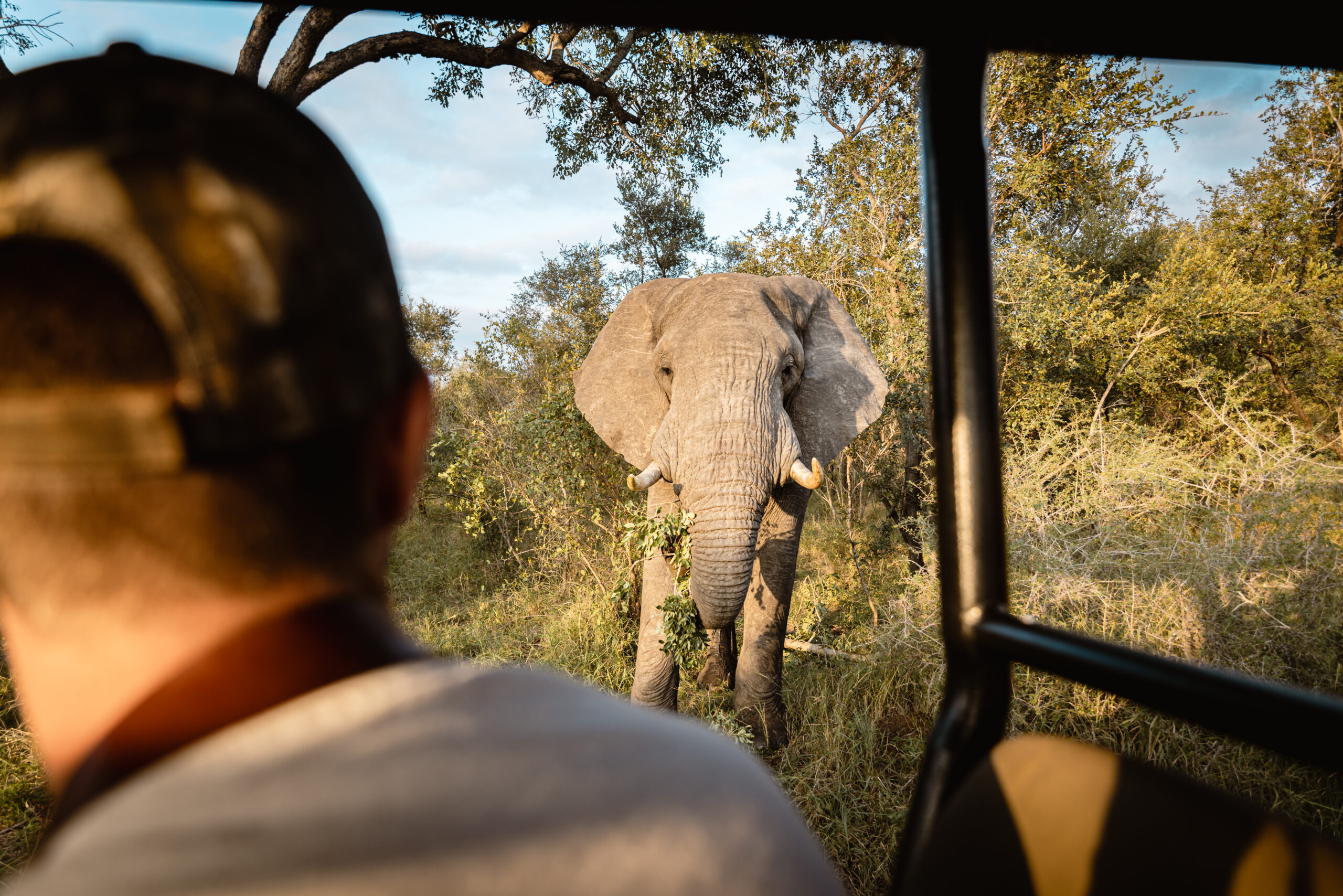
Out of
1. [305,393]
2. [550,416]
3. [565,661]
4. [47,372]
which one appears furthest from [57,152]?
[550,416]

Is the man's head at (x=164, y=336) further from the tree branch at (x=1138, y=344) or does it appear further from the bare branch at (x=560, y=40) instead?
the tree branch at (x=1138, y=344)

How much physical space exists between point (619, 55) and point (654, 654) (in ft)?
20.3

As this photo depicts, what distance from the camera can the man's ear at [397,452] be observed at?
0.75 m

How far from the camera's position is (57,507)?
1.97 ft

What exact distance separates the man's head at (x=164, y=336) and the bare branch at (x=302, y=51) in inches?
208

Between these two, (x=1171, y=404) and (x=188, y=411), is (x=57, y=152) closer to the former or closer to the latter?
(x=188, y=411)

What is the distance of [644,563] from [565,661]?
61.0 inches

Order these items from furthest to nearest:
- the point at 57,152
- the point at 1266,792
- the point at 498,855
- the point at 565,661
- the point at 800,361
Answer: the point at 565,661, the point at 800,361, the point at 1266,792, the point at 57,152, the point at 498,855

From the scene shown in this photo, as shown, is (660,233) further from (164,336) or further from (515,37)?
(164,336)

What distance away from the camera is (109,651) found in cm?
61

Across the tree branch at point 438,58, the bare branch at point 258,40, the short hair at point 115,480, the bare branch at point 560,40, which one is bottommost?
the short hair at point 115,480

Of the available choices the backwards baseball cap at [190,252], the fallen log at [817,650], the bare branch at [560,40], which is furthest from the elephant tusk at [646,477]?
the bare branch at [560,40]

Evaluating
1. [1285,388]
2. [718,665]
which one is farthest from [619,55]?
[1285,388]

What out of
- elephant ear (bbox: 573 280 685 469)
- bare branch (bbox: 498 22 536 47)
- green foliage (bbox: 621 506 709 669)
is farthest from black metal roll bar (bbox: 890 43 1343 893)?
bare branch (bbox: 498 22 536 47)
